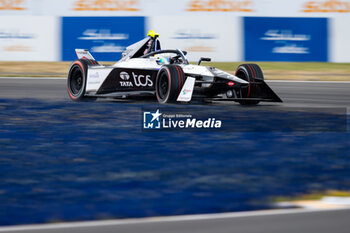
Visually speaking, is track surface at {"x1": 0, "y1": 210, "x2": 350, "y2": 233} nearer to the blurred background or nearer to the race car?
the blurred background

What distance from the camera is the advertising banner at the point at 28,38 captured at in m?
17.4

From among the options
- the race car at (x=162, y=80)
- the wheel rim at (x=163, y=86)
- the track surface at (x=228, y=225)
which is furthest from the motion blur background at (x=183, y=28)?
the track surface at (x=228, y=225)

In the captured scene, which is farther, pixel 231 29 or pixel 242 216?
pixel 231 29

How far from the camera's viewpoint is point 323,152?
6.61 metres

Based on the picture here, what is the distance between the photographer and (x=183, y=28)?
1747 cm

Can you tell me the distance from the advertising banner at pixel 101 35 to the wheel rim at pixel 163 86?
7372 mm

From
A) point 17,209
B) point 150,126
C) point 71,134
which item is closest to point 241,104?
point 150,126

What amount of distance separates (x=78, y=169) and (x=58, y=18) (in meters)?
12.6

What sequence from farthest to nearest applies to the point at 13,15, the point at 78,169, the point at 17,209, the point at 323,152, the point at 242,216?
the point at 13,15 → the point at 323,152 → the point at 78,169 → the point at 17,209 → the point at 242,216

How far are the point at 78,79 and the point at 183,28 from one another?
258 inches

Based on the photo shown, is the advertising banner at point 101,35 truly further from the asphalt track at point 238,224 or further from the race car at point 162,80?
the asphalt track at point 238,224

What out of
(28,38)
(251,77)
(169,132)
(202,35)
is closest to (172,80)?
(251,77)

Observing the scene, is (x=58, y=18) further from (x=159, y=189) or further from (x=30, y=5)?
(x=159, y=189)

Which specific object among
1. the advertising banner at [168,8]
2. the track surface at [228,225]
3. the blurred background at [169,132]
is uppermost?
the advertising banner at [168,8]
